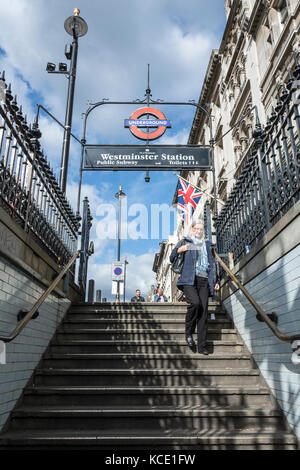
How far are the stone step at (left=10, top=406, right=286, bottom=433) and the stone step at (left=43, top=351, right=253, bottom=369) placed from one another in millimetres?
994

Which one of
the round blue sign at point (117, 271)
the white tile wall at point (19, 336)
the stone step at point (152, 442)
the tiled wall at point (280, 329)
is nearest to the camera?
the stone step at point (152, 442)

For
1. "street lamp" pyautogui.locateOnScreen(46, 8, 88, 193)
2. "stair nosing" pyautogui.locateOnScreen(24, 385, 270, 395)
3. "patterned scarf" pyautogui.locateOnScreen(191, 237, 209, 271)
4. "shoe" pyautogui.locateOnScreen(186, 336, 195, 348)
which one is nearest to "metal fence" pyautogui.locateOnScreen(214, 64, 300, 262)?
"patterned scarf" pyautogui.locateOnScreen(191, 237, 209, 271)

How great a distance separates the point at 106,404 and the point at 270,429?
173cm

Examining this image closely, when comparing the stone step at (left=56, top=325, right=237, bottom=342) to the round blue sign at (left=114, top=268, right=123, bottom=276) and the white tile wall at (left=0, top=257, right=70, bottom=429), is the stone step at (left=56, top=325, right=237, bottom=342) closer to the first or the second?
the white tile wall at (left=0, top=257, right=70, bottom=429)

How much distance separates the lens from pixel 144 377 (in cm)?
420

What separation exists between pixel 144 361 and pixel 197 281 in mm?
1399

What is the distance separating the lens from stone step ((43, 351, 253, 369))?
452 centimetres

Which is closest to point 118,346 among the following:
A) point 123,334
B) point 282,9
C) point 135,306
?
point 123,334

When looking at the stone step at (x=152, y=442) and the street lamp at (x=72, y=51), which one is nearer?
the stone step at (x=152, y=442)

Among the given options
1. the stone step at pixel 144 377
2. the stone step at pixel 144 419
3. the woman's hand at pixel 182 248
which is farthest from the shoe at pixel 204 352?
the woman's hand at pixel 182 248

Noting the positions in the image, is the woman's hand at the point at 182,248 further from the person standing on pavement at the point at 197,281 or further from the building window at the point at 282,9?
the building window at the point at 282,9

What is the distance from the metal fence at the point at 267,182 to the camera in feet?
12.1
